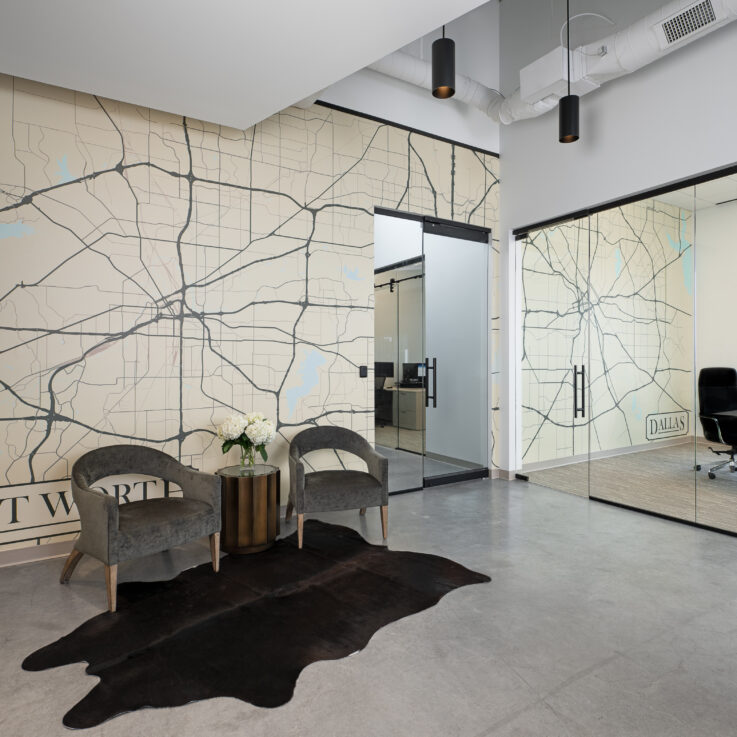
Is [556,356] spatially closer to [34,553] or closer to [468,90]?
[468,90]

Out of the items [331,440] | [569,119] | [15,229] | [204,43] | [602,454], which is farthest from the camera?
[602,454]

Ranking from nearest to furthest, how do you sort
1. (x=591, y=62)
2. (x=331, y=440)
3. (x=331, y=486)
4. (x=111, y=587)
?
(x=111, y=587) < (x=331, y=486) < (x=591, y=62) < (x=331, y=440)

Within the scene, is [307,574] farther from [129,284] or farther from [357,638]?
[129,284]

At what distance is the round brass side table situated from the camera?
365cm

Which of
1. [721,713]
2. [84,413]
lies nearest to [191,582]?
[84,413]

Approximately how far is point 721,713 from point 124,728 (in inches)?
88.5

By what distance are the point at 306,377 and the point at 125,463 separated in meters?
1.65

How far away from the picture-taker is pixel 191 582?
3.19 metres

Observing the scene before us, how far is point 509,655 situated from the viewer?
7.86 feet

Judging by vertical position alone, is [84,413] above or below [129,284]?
below

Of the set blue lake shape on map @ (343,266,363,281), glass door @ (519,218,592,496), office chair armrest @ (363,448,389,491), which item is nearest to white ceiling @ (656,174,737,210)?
glass door @ (519,218,592,496)

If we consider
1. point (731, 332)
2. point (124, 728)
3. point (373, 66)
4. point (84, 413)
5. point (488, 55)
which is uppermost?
point (488, 55)

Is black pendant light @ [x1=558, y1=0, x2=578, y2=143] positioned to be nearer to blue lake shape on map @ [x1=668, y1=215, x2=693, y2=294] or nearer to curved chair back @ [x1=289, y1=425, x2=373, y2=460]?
blue lake shape on map @ [x1=668, y1=215, x2=693, y2=294]

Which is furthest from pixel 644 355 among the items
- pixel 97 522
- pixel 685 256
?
pixel 97 522
